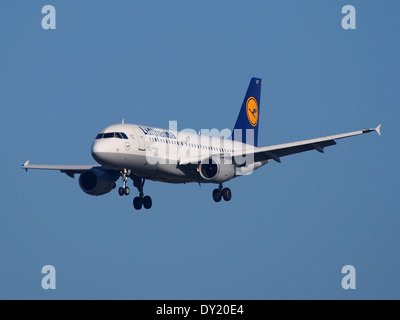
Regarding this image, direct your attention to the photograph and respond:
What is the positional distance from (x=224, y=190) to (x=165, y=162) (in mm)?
6434

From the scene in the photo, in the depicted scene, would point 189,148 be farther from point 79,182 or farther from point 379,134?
point 379,134

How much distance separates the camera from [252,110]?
85.7m

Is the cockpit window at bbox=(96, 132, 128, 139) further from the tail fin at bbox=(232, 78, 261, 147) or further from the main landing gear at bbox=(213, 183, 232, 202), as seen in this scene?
the tail fin at bbox=(232, 78, 261, 147)

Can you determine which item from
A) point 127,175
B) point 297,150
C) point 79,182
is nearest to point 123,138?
point 127,175

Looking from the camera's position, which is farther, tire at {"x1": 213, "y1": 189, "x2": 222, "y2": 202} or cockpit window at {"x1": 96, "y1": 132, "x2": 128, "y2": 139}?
tire at {"x1": 213, "y1": 189, "x2": 222, "y2": 202}

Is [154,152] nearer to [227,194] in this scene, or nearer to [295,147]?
[227,194]

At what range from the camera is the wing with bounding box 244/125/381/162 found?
6875cm

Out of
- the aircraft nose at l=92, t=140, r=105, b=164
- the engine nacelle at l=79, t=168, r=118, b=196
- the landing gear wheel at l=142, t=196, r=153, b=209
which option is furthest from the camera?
the landing gear wheel at l=142, t=196, r=153, b=209

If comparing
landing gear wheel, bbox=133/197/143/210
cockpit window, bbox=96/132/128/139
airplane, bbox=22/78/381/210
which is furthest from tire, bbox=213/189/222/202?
cockpit window, bbox=96/132/128/139

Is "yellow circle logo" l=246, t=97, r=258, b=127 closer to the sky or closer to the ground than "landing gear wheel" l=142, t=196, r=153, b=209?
closer to the sky

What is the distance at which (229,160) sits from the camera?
73.7 m

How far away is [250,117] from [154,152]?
1720 centimetres

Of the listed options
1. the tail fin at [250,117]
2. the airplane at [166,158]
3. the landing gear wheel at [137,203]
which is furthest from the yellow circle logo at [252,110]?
the landing gear wheel at [137,203]

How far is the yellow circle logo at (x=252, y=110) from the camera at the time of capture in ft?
279
